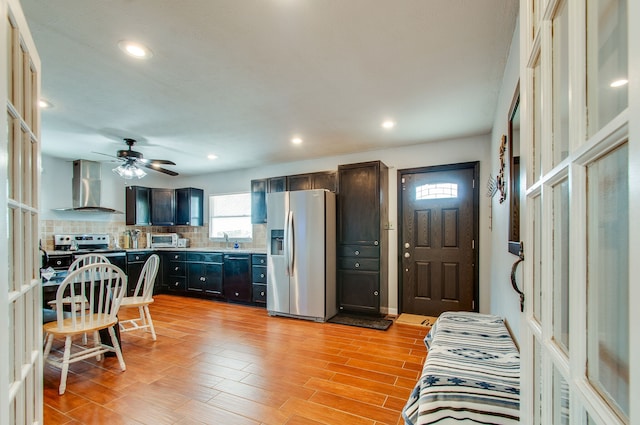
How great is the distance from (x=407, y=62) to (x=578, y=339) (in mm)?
2142

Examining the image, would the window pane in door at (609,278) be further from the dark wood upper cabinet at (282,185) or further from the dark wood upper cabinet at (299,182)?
the dark wood upper cabinet at (299,182)

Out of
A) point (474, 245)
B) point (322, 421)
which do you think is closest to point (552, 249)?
point (322, 421)

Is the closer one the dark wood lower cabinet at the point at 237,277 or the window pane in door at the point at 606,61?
the window pane in door at the point at 606,61

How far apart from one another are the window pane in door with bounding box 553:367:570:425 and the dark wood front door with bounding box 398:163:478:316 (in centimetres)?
364

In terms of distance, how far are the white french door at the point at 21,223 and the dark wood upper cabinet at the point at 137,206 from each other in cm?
524

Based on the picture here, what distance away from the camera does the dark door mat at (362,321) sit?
12.6 ft

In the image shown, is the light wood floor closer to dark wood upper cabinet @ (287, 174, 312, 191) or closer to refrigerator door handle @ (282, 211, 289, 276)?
refrigerator door handle @ (282, 211, 289, 276)

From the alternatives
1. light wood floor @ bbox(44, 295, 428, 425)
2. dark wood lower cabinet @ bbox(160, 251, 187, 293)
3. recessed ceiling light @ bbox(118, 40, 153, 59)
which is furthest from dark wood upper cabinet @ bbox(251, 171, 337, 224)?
recessed ceiling light @ bbox(118, 40, 153, 59)

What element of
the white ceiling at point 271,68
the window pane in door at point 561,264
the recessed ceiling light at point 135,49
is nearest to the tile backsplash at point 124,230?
the white ceiling at point 271,68

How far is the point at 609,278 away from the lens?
46 centimetres

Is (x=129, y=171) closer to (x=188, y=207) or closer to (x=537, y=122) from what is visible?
(x=188, y=207)

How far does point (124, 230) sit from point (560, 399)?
6.96 m

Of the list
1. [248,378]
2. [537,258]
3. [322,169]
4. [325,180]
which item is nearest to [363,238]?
[325,180]

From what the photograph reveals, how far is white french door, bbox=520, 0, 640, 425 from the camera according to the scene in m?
0.40
